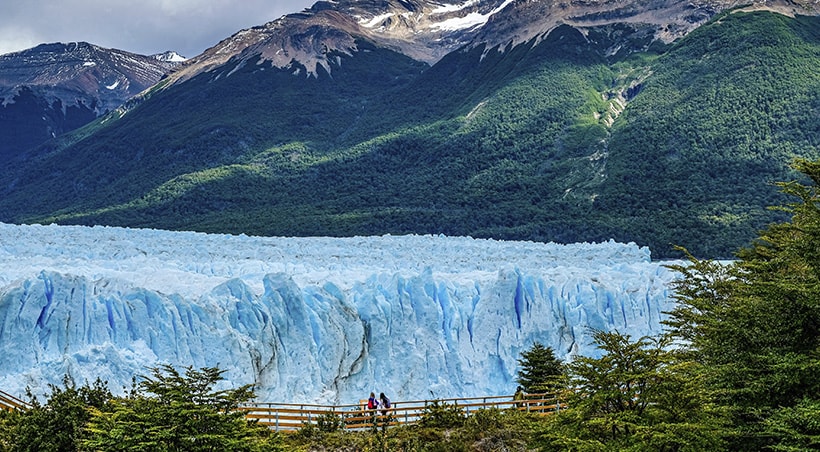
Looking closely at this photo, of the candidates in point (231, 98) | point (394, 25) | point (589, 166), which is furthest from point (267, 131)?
point (394, 25)

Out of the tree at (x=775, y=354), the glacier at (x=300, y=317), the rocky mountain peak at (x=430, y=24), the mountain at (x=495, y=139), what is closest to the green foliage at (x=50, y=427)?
the glacier at (x=300, y=317)

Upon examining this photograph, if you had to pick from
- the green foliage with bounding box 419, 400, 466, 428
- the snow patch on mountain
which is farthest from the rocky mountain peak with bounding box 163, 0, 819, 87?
the green foliage with bounding box 419, 400, 466, 428

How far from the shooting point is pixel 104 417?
1295 cm

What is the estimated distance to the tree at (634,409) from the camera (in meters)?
12.0

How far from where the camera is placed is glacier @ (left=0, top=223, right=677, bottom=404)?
23062mm

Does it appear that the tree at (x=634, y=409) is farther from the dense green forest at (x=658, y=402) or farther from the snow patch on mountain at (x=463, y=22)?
the snow patch on mountain at (x=463, y=22)

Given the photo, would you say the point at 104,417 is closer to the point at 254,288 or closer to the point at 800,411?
the point at 800,411

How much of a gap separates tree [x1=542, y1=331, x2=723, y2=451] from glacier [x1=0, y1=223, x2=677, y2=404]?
31.1ft

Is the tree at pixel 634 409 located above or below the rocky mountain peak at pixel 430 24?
below

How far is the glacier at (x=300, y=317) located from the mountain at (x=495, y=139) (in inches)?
1418

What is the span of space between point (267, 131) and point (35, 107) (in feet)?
308

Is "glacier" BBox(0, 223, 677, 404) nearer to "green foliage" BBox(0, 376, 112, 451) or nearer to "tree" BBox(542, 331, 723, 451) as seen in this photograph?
"green foliage" BBox(0, 376, 112, 451)

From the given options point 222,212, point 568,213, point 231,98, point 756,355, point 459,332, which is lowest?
point 756,355

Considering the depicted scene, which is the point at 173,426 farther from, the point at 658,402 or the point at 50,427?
the point at 658,402
